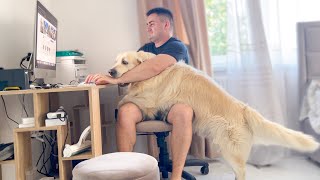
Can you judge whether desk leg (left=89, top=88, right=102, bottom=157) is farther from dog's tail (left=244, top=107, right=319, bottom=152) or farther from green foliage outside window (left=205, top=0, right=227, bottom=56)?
green foliage outside window (left=205, top=0, right=227, bottom=56)

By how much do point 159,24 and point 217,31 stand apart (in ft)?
2.37

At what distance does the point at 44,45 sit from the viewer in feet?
6.78

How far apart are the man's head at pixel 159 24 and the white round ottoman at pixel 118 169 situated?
4.22ft

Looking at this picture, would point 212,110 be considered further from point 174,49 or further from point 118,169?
point 118,169

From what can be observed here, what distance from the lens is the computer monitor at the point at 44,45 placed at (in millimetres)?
1921

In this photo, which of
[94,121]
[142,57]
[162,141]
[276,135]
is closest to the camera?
[94,121]

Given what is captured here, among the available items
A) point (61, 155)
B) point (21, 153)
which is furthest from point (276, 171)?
point (21, 153)

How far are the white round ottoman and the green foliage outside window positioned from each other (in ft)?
5.86

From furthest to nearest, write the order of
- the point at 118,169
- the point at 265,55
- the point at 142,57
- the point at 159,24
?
the point at 265,55 → the point at 159,24 → the point at 142,57 → the point at 118,169

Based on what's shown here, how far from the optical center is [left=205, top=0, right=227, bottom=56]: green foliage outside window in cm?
295

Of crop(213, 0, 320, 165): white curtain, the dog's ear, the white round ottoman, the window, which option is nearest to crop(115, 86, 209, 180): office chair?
the dog's ear

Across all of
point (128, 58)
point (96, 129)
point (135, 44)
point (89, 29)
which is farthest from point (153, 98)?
point (89, 29)

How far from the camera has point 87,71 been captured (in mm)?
2885

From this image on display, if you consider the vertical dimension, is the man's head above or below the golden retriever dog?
above
